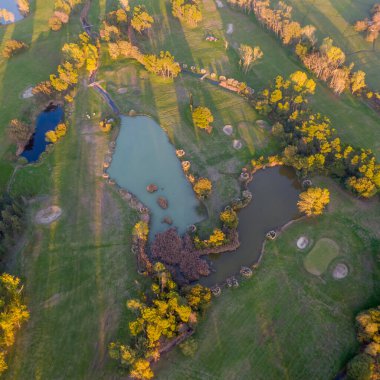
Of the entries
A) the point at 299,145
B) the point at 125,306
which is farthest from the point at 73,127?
the point at 299,145

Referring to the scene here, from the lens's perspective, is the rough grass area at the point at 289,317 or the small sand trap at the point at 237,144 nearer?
the rough grass area at the point at 289,317

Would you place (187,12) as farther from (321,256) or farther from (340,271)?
(340,271)

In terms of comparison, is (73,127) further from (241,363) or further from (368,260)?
(368,260)

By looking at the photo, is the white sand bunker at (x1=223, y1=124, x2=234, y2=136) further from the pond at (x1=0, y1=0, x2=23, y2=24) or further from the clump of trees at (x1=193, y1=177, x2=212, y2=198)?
the pond at (x1=0, y1=0, x2=23, y2=24)

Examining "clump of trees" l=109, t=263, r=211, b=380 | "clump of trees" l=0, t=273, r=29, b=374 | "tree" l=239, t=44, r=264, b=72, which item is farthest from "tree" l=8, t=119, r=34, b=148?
"tree" l=239, t=44, r=264, b=72

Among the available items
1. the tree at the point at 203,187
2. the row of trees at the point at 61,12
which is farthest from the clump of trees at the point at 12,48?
the tree at the point at 203,187

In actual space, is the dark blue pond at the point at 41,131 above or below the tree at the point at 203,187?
below

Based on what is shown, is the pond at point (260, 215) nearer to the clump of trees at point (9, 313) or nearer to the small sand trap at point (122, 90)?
the clump of trees at point (9, 313)
